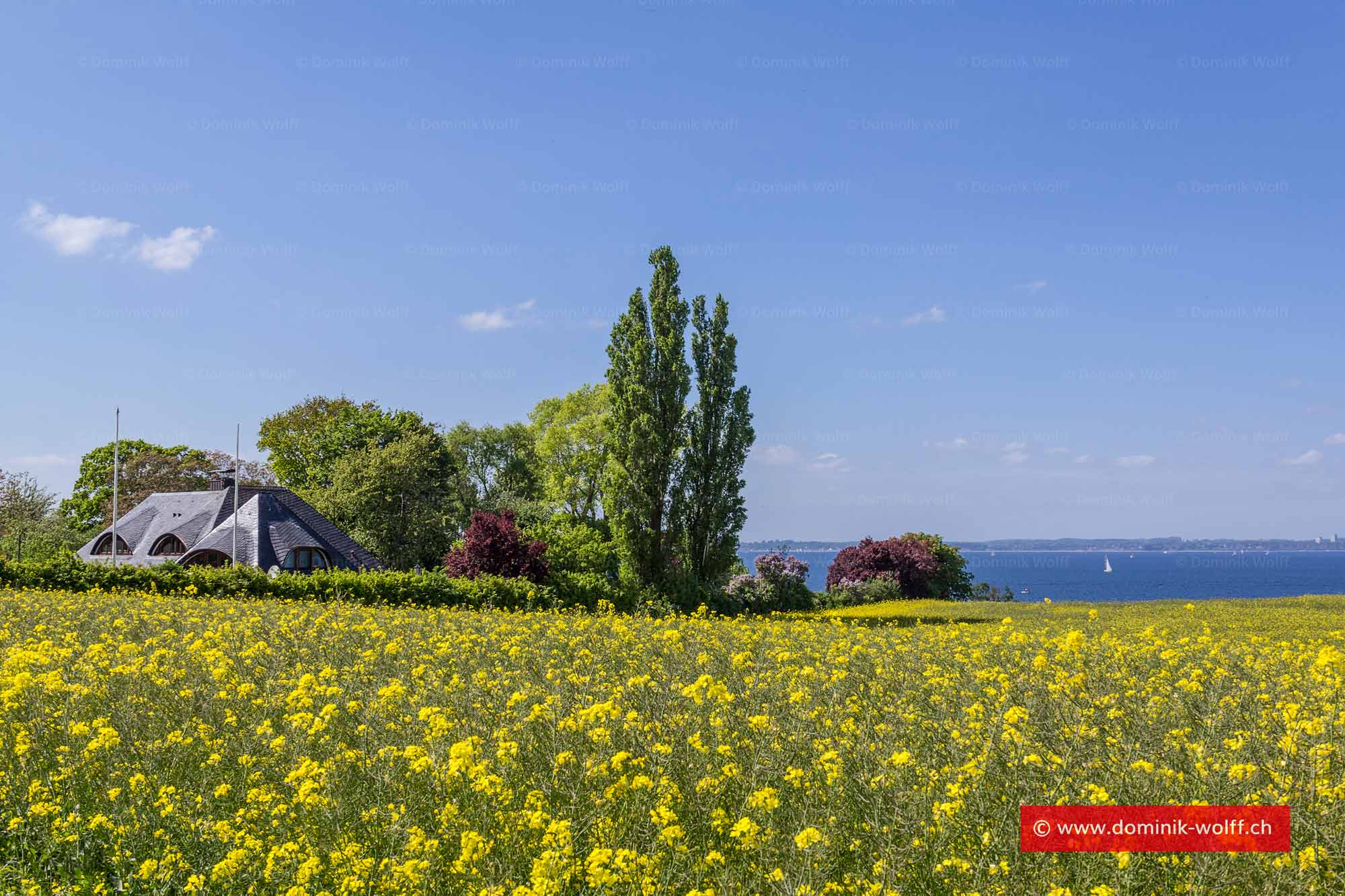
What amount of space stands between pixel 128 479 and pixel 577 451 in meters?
25.8

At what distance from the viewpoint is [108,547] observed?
37.9m

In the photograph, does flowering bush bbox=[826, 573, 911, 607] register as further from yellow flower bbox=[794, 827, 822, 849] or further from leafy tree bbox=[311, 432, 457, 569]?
yellow flower bbox=[794, 827, 822, 849]

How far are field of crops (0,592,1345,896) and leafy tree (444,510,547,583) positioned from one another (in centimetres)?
1448

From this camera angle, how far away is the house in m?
34.2

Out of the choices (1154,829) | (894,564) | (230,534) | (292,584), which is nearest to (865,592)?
(894,564)

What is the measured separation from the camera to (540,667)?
24.7 ft

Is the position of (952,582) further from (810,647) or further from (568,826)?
(568,826)

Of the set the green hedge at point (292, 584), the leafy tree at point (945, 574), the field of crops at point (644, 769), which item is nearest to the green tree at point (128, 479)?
the green hedge at point (292, 584)

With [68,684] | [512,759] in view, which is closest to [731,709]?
[512,759]

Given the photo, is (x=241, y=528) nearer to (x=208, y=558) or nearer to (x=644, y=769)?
(x=208, y=558)

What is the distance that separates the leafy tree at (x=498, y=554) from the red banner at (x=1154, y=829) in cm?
1911

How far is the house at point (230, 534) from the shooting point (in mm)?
34250

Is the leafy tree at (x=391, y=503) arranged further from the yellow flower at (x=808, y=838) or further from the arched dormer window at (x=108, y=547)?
the yellow flower at (x=808, y=838)

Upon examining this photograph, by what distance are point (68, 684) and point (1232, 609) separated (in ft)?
66.7
